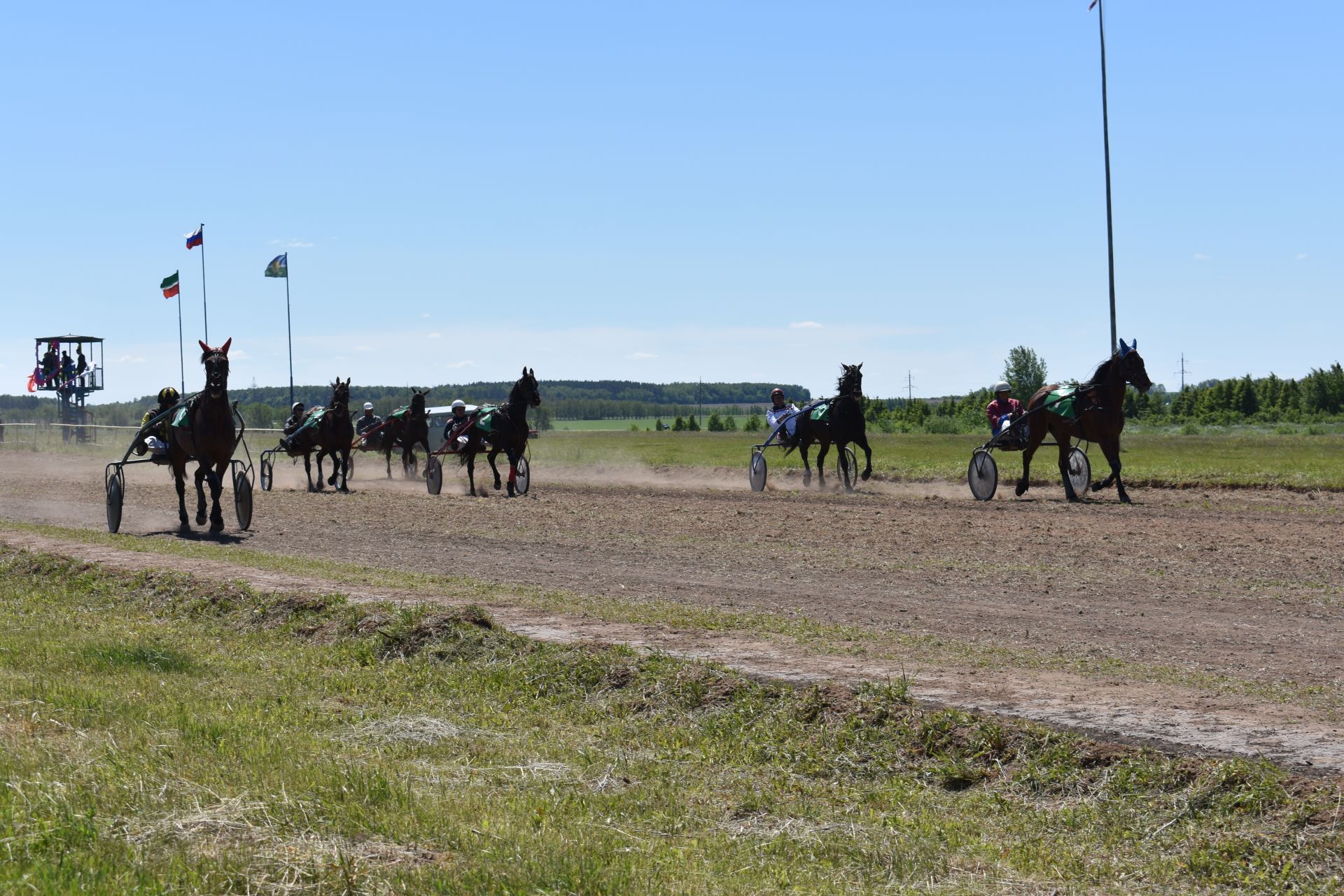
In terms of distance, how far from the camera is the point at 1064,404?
22359mm

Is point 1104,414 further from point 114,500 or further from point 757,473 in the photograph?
point 114,500

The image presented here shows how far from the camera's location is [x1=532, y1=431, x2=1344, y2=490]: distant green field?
27547mm

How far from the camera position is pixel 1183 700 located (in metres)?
7.16

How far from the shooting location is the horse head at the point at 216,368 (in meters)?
18.6

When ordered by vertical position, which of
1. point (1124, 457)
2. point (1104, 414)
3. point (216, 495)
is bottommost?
point (1124, 457)

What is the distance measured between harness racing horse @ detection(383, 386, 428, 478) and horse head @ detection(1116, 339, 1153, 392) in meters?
16.4

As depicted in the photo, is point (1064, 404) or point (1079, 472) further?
point (1079, 472)

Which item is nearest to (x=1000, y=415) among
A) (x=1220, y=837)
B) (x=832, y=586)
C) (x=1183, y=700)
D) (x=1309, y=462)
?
(x=1309, y=462)

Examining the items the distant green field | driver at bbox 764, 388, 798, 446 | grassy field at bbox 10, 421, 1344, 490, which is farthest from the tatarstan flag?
driver at bbox 764, 388, 798, 446

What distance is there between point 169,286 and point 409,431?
2746 centimetres

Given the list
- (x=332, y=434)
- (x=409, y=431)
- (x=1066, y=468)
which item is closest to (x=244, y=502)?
(x=332, y=434)

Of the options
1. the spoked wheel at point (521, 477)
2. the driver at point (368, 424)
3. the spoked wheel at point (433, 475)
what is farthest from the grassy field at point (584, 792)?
the driver at point (368, 424)

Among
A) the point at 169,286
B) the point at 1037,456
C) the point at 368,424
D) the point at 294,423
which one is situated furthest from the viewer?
the point at 169,286

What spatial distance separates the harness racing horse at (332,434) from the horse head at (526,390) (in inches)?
202
